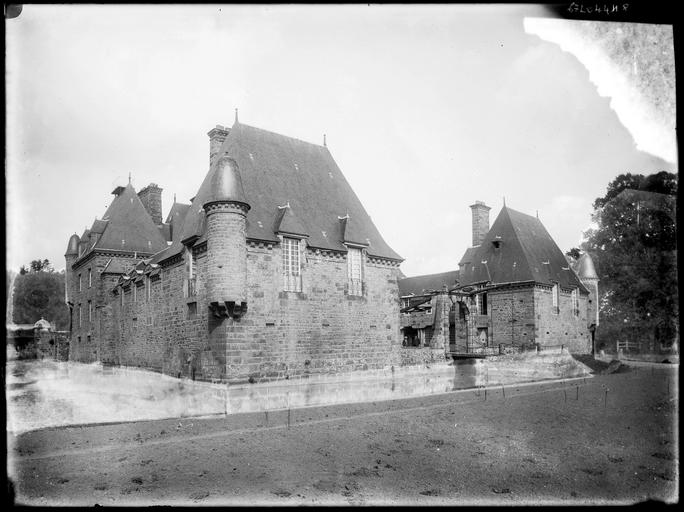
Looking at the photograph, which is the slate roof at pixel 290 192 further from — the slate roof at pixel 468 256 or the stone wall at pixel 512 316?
the slate roof at pixel 468 256

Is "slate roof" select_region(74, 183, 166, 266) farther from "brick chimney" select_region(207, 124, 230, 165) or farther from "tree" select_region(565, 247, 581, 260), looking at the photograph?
"tree" select_region(565, 247, 581, 260)

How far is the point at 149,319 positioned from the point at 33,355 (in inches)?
380

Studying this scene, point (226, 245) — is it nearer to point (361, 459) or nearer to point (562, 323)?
point (361, 459)

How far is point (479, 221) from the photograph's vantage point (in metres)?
34.5

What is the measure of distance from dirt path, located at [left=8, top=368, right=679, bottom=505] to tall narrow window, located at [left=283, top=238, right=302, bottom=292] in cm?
467

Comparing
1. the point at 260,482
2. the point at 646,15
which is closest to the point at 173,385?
the point at 260,482

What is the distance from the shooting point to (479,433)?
448 inches

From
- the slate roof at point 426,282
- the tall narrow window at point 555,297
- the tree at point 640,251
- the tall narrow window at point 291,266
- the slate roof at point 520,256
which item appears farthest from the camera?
the slate roof at point 426,282

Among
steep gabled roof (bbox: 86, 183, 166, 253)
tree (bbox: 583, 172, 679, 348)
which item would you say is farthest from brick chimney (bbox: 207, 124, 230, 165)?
tree (bbox: 583, 172, 679, 348)

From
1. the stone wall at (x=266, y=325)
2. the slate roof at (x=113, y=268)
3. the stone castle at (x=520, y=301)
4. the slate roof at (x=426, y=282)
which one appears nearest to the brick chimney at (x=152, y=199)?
the slate roof at (x=113, y=268)

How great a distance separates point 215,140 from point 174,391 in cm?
1022

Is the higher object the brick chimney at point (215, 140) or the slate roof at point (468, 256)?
the brick chimney at point (215, 140)

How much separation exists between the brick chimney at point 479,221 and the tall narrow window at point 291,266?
19.9 m

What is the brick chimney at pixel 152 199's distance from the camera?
19.1 meters
